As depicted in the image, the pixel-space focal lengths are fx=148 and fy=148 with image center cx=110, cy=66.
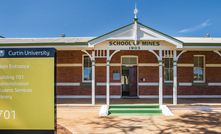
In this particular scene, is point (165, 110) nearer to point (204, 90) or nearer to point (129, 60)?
point (129, 60)

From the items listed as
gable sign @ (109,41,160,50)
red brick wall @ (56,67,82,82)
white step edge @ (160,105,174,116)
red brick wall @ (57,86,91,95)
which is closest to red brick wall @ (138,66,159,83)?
gable sign @ (109,41,160,50)

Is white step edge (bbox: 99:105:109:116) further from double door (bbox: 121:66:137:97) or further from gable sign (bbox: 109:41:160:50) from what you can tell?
gable sign (bbox: 109:41:160:50)

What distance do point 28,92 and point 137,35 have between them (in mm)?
5641

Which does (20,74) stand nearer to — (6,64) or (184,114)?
(6,64)

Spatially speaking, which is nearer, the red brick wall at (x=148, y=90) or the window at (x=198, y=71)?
the red brick wall at (x=148, y=90)

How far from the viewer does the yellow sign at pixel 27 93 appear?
8.95ft

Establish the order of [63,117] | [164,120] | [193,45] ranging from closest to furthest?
[164,120] → [63,117] → [193,45]

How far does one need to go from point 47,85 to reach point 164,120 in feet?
16.3

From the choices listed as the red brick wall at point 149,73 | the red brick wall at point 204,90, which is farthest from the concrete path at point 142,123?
the red brick wall at point 149,73

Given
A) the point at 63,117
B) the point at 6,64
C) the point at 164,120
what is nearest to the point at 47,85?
the point at 6,64

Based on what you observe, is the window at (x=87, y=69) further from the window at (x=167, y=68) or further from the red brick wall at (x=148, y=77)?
the window at (x=167, y=68)

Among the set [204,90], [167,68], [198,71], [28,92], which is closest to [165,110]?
[167,68]

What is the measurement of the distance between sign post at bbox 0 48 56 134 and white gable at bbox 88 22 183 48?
4.63m

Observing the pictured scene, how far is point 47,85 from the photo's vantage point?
274 cm
